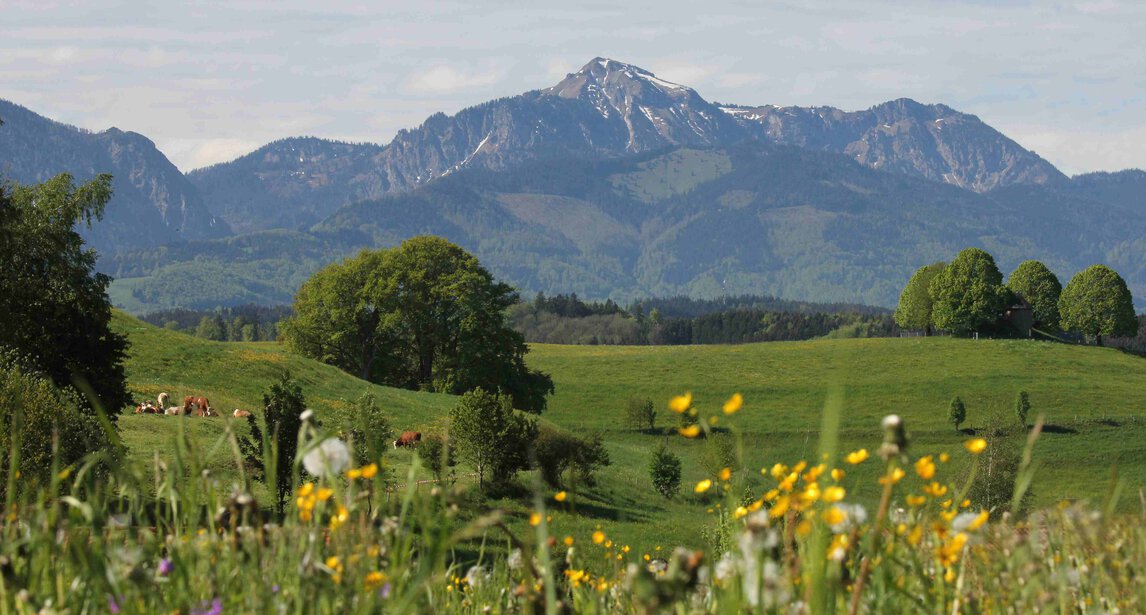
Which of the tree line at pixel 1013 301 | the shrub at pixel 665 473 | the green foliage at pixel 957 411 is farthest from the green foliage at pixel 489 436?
the tree line at pixel 1013 301

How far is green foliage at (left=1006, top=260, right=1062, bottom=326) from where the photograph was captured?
119750mm

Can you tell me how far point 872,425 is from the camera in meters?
80.7

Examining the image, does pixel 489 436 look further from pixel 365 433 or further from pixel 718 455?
pixel 365 433

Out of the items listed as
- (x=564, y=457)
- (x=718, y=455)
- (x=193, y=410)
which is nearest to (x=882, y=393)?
(x=718, y=455)

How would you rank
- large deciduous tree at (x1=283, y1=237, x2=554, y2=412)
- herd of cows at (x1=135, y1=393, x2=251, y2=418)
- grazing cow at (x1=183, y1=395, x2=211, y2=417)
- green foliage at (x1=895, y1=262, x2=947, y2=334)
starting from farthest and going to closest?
green foliage at (x1=895, y1=262, x2=947, y2=334)
large deciduous tree at (x1=283, y1=237, x2=554, y2=412)
grazing cow at (x1=183, y1=395, x2=211, y2=417)
herd of cows at (x1=135, y1=393, x2=251, y2=418)

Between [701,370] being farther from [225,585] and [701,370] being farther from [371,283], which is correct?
[225,585]

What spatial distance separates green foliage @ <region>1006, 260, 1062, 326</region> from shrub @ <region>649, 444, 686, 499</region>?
269 feet

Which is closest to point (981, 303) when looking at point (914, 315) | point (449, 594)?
point (914, 315)

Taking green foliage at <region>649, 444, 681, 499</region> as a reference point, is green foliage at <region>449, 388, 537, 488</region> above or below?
above

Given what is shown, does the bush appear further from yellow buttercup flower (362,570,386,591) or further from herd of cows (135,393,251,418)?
yellow buttercup flower (362,570,386,591)

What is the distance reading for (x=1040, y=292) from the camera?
4727 inches

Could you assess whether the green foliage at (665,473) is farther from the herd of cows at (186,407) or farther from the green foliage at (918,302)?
the green foliage at (918,302)

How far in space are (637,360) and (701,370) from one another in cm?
704

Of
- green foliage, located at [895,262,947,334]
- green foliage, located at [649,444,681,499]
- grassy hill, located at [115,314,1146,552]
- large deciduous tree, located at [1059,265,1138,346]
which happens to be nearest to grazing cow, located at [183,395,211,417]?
grassy hill, located at [115,314,1146,552]
